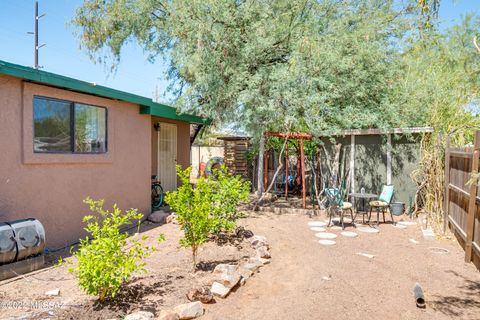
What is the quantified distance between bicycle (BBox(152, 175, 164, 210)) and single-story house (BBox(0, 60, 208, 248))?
1.08 meters

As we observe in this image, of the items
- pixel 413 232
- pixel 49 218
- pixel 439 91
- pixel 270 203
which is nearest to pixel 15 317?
pixel 49 218

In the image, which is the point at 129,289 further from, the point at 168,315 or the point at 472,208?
the point at 472,208

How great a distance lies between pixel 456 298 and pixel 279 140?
849 centimetres

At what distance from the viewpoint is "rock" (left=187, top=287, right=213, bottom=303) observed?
3.50 metres

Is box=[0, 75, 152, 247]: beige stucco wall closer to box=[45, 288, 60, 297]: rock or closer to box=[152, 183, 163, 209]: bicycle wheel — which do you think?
box=[152, 183, 163, 209]: bicycle wheel

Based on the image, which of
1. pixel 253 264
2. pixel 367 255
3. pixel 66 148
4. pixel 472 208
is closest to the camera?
pixel 253 264

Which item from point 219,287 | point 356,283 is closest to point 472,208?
point 356,283

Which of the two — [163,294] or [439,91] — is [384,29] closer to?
[439,91]

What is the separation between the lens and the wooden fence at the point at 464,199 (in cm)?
482

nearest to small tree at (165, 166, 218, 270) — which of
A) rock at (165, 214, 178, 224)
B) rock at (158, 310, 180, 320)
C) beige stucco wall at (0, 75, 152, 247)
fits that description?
rock at (158, 310, 180, 320)

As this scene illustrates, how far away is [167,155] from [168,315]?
7.50 meters

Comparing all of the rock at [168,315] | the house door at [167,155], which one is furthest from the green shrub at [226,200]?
the house door at [167,155]

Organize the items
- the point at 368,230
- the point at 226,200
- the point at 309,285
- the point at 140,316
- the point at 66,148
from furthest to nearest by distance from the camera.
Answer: the point at 368,230 → the point at 226,200 → the point at 66,148 → the point at 309,285 → the point at 140,316

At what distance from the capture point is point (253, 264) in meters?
4.62
